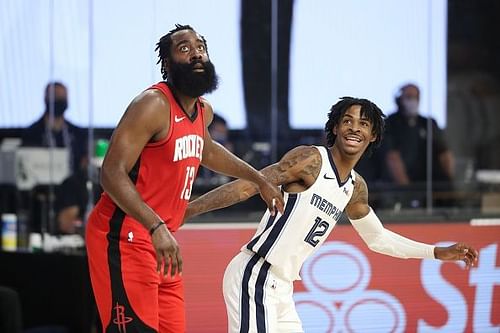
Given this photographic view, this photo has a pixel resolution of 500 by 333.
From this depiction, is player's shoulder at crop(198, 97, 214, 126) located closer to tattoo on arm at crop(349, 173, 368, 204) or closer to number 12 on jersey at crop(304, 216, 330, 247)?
number 12 on jersey at crop(304, 216, 330, 247)

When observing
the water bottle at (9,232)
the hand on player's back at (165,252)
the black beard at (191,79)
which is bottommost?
the water bottle at (9,232)

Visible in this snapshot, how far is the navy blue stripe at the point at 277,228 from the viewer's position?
528cm

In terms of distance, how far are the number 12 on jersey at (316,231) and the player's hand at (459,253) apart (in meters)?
0.70

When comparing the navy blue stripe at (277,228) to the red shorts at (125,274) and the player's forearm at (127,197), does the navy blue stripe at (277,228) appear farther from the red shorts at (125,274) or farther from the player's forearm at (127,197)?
the player's forearm at (127,197)

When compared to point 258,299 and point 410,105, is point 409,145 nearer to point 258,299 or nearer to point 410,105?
point 410,105

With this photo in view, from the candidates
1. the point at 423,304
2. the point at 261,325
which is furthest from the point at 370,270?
the point at 261,325

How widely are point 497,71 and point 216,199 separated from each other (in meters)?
5.38

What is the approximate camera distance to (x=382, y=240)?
5.74 metres

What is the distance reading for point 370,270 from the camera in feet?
24.2

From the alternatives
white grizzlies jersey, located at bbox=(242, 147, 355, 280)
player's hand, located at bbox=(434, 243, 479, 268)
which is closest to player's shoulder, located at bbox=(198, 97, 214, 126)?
white grizzlies jersey, located at bbox=(242, 147, 355, 280)

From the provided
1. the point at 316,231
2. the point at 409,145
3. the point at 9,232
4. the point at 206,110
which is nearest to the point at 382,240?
the point at 316,231

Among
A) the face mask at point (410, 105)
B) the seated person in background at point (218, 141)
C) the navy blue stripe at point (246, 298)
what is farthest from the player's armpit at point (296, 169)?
the face mask at point (410, 105)

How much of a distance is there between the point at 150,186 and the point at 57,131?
11.0ft

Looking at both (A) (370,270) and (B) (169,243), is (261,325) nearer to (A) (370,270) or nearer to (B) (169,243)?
(B) (169,243)
